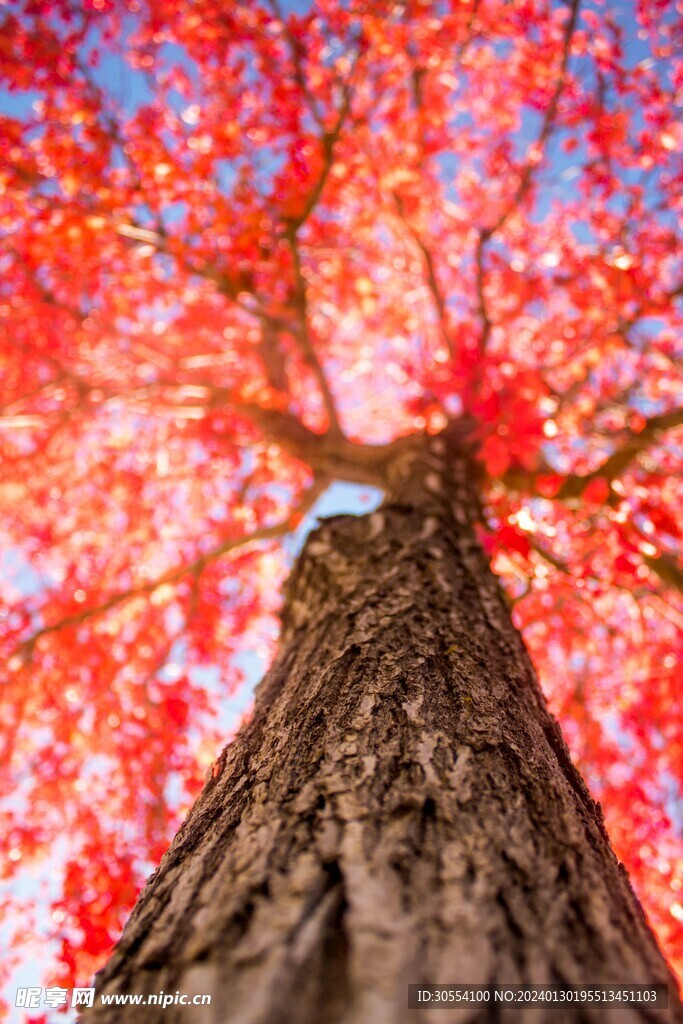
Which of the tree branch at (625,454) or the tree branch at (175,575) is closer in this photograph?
the tree branch at (625,454)

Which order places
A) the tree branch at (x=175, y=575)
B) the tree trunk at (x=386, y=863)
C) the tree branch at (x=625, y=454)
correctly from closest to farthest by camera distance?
the tree trunk at (x=386, y=863)
the tree branch at (x=625, y=454)
the tree branch at (x=175, y=575)

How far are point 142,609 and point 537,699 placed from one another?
23.7 feet

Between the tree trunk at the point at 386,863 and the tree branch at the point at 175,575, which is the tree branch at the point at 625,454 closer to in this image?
the tree branch at the point at 175,575

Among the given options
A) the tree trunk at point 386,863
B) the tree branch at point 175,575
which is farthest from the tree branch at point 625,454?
the tree trunk at point 386,863

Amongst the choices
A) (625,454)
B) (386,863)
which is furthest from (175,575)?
(386,863)

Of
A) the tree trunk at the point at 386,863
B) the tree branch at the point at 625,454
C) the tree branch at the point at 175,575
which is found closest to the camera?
the tree trunk at the point at 386,863

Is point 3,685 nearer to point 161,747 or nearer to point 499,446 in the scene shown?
point 161,747

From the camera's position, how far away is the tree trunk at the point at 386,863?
0.93 metres

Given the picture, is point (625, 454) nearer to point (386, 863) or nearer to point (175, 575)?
point (175, 575)

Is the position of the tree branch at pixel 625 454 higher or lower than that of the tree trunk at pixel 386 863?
higher

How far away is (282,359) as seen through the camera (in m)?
7.46

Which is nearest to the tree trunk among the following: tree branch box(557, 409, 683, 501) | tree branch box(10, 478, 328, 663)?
tree branch box(557, 409, 683, 501)

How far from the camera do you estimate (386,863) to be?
1120mm

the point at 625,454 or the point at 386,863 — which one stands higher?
the point at 625,454
